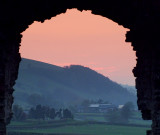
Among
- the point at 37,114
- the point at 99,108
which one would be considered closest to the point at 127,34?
the point at 37,114

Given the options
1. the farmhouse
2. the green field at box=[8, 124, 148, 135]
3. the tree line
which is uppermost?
the farmhouse

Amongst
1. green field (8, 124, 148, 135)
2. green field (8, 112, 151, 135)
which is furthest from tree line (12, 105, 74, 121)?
green field (8, 124, 148, 135)

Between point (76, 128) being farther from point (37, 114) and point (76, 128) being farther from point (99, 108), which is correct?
point (99, 108)

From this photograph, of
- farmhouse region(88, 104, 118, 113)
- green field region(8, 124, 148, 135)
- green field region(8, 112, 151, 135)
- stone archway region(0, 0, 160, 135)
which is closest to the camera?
stone archway region(0, 0, 160, 135)

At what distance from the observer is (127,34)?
1266cm

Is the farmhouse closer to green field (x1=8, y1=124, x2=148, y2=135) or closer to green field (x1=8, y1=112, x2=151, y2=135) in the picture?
green field (x1=8, y1=112, x2=151, y2=135)

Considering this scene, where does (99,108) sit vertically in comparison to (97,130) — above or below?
above

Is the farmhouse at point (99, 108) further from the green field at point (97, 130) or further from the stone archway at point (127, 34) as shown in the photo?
the stone archway at point (127, 34)

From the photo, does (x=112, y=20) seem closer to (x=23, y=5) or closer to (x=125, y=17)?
(x=125, y=17)

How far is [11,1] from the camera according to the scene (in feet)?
37.7

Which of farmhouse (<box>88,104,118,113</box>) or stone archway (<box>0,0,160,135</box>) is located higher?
farmhouse (<box>88,104,118,113</box>)

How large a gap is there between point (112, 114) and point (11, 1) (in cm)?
12325

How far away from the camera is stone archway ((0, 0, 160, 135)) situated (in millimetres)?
11547

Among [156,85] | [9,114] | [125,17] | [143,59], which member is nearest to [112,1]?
[125,17]
